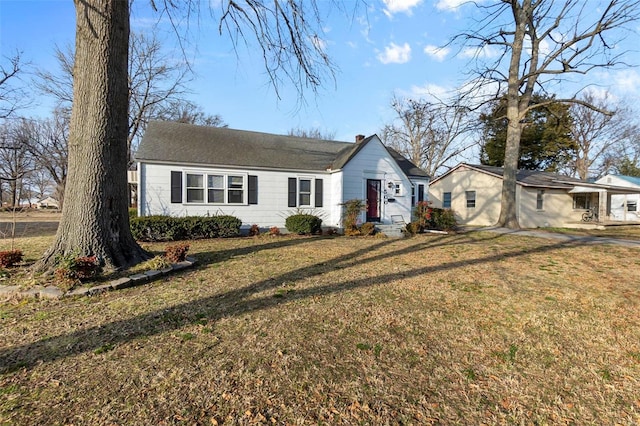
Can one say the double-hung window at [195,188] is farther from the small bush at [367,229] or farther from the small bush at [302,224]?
the small bush at [367,229]

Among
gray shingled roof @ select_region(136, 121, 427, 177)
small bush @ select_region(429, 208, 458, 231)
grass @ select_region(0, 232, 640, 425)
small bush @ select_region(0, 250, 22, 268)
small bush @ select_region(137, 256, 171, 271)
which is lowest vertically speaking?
grass @ select_region(0, 232, 640, 425)

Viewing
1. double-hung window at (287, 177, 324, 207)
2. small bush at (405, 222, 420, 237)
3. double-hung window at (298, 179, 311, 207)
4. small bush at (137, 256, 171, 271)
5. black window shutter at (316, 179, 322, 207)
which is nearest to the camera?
small bush at (137, 256, 171, 271)

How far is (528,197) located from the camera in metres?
18.2

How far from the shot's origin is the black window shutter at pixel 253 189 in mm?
12641

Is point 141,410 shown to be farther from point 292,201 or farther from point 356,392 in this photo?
point 292,201

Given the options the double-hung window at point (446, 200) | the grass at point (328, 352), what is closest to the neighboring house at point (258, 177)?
the grass at point (328, 352)

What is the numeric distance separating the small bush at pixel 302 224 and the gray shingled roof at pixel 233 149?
7.88ft

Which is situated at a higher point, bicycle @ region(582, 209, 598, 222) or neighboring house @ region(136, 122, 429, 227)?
neighboring house @ region(136, 122, 429, 227)

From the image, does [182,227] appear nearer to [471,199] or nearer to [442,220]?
[442,220]

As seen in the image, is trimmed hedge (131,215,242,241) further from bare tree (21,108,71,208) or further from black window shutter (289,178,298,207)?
A: bare tree (21,108,71,208)

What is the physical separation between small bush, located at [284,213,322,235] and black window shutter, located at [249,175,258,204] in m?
1.68

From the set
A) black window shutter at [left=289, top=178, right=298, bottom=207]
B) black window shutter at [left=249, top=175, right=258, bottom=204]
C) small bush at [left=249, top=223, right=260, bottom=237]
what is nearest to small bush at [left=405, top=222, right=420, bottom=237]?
black window shutter at [left=289, top=178, right=298, bottom=207]

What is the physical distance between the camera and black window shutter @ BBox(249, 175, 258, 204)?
41.5 feet

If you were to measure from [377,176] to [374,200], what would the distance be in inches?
44.5
